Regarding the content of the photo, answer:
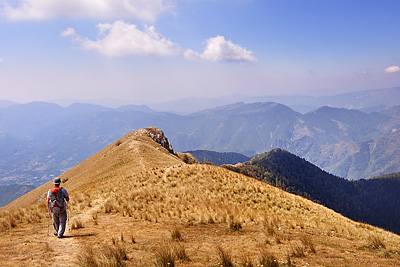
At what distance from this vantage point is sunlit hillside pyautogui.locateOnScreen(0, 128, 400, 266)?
8398mm

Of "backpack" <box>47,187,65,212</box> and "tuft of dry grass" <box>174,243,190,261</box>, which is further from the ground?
"backpack" <box>47,187,65,212</box>

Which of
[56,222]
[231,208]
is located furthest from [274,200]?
[56,222]

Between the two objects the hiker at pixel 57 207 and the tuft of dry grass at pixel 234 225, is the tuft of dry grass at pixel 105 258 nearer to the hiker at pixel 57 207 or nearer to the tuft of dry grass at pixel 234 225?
the hiker at pixel 57 207

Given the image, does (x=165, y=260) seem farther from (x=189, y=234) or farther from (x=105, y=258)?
(x=189, y=234)

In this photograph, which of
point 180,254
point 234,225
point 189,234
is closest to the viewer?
point 180,254

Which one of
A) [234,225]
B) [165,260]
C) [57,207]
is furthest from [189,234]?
[57,207]

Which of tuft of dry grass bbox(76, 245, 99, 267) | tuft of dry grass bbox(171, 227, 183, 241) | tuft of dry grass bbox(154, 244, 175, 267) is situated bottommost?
tuft of dry grass bbox(171, 227, 183, 241)

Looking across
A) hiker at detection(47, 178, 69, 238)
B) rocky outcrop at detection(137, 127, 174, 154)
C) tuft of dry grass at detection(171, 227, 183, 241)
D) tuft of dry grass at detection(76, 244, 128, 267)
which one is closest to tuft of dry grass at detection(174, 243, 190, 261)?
tuft of dry grass at detection(76, 244, 128, 267)

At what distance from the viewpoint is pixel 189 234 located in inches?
490

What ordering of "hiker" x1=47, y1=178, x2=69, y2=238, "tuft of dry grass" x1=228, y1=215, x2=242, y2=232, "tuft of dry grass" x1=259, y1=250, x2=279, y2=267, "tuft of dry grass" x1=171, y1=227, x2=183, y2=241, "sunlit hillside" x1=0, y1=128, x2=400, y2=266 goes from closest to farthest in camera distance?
"tuft of dry grass" x1=259, y1=250, x2=279, y2=267 → "sunlit hillside" x1=0, y1=128, x2=400, y2=266 → "tuft of dry grass" x1=171, y1=227, x2=183, y2=241 → "hiker" x1=47, y1=178, x2=69, y2=238 → "tuft of dry grass" x1=228, y1=215, x2=242, y2=232

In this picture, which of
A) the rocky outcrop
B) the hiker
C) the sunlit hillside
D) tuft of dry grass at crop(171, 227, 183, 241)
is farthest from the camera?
the rocky outcrop

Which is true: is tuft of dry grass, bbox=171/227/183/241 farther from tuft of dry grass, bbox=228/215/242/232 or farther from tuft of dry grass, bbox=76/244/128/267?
tuft of dry grass, bbox=228/215/242/232

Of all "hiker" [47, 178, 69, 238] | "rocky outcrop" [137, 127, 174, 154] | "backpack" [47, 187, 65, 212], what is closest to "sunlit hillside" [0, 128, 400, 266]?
"hiker" [47, 178, 69, 238]

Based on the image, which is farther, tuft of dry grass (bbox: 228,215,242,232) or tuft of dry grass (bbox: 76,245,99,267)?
tuft of dry grass (bbox: 228,215,242,232)
